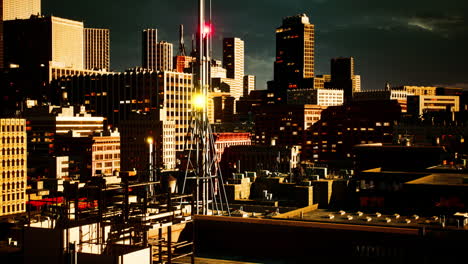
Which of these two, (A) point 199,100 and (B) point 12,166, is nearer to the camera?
(A) point 199,100

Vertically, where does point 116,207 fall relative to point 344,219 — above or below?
above

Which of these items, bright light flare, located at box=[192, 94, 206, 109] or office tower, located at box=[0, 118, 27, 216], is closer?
bright light flare, located at box=[192, 94, 206, 109]

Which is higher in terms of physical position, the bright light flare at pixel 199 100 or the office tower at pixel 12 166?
the bright light flare at pixel 199 100


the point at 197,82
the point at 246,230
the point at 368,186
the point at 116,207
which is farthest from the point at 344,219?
the point at 116,207

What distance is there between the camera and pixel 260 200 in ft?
409

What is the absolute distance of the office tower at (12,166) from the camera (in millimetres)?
159863

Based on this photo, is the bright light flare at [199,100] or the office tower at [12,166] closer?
the bright light flare at [199,100]

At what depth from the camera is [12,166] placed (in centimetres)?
16525

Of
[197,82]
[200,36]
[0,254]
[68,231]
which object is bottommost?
[0,254]

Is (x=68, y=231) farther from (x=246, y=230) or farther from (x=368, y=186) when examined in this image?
(x=368, y=186)

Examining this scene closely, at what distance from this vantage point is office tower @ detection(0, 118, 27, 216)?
160 meters

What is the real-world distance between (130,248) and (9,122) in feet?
500

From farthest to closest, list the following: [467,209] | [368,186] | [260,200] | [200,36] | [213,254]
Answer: [260,200]
[368,186]
[467,209]
[200,36]
[213,254]

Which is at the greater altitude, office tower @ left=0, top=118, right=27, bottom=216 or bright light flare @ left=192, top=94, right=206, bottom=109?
bright light flare @ left=192, top=94, right=206, bottom=109
